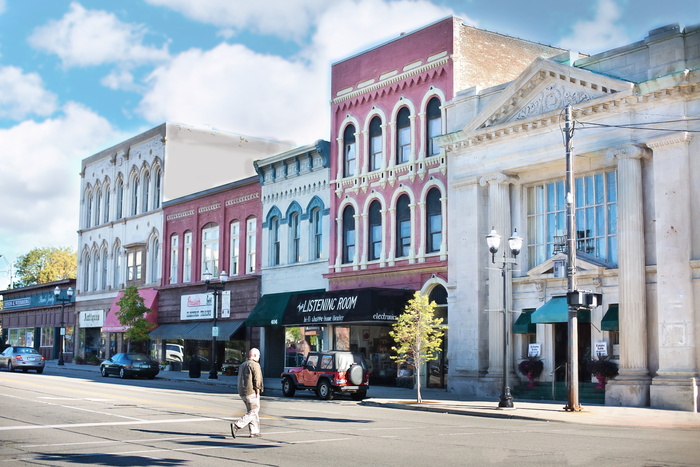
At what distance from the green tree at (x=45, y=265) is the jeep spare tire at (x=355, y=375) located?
246 ft

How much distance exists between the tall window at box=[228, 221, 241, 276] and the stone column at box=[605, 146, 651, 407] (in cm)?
2475

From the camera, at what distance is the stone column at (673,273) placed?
25031 millimetres

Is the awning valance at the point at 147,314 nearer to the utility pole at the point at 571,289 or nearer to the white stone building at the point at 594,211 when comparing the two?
the white stone building at the point at 594,211

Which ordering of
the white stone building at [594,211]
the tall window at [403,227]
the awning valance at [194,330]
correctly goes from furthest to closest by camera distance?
the awning valance at [194,330] → the tall window at [403,227] → the white stone building at [594,211]

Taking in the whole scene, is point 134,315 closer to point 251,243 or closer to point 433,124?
point 251,243

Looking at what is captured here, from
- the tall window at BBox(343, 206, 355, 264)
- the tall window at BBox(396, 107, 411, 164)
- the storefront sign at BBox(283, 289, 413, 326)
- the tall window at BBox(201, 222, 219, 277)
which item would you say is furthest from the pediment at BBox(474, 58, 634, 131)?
the tall window at BBox(201, 222, 219, 277)

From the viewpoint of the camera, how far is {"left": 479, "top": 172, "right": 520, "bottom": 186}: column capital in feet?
103

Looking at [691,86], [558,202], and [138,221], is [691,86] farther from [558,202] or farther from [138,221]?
[138,221]

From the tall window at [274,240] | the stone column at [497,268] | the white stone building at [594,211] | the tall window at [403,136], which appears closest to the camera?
the white stone building at [594,211]

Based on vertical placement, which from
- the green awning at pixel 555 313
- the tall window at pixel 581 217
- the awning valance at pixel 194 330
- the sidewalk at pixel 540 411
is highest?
the tall window at pixel 581 217

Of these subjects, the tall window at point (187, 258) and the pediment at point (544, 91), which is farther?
the tall window at point (187, 258)

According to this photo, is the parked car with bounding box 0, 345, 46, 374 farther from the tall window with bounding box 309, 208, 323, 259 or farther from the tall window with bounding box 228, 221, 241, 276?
the tall window with bounding box 309, 208, 323, 259

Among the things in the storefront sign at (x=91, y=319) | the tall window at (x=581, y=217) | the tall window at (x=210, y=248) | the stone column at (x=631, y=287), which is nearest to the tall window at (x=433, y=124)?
the tall window at (x=581, y=217)

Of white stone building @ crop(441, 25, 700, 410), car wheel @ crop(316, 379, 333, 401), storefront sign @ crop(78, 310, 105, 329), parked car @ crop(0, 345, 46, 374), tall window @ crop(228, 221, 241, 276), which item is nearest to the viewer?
white stone building @ crop(441, 25, 700, 410)
